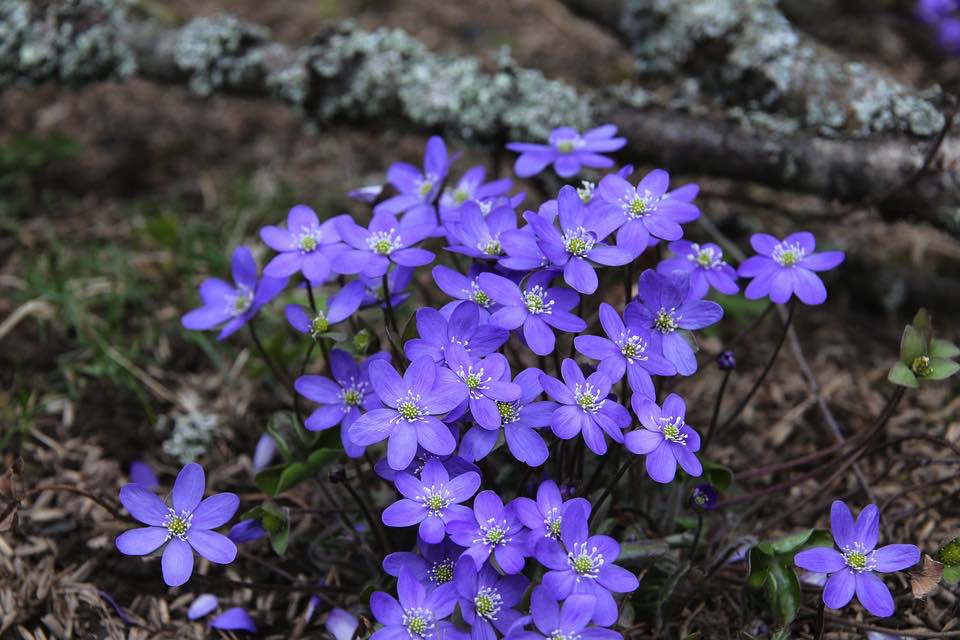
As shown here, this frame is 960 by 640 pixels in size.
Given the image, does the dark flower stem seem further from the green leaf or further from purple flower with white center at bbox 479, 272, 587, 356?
purple flower with white center at bbox 479, 272, 587, 356

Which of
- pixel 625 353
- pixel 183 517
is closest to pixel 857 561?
pixel 625 353

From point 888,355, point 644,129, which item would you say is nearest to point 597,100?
point 644,129

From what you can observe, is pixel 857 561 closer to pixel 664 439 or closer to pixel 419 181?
pixel 664 439

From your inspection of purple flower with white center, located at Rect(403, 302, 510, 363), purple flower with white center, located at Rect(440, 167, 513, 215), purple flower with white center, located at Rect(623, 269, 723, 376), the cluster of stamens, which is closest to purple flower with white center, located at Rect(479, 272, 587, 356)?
purple flower with white center, located at Rect(403, 302, 510, 363)

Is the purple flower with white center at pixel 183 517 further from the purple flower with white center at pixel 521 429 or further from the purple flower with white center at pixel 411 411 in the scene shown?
the purple flower with white center at pixel 521 429

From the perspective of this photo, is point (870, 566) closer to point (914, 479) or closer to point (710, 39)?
point (914, 479)

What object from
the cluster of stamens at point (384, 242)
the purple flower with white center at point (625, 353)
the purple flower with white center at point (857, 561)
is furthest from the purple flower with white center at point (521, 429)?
the purple flower with white center at point (857, 561)

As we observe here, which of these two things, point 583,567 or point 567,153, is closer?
point 583,567
